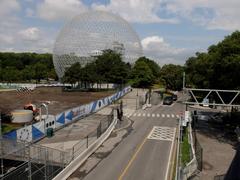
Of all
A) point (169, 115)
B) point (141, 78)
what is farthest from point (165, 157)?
point (141, 78)

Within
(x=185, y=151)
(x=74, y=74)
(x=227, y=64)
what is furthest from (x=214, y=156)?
(x=74, y=74)

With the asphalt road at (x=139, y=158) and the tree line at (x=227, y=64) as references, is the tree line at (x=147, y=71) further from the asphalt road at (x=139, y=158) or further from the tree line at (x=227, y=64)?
the asphalt road at (x=139, y=158)

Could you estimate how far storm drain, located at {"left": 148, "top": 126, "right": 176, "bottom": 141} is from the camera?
3697 cm

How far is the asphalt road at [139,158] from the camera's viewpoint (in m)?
23.7

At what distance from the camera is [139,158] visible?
28312 mm

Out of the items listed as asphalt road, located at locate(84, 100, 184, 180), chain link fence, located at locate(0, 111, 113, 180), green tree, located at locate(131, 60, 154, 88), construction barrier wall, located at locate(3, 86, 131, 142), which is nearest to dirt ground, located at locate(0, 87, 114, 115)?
construction barrier wall, located at locate(3, 86, 131, 142)

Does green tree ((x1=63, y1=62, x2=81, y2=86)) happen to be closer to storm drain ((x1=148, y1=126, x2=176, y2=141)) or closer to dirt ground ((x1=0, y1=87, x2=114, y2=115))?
dirt ground ((x1=0, y1=87, x2=114, y2=115))

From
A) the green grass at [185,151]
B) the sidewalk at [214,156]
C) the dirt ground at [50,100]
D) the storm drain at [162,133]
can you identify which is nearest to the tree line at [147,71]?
the sidewalk at [214,156]

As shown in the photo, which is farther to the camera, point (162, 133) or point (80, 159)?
point (162, 133)

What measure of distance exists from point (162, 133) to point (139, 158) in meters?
12.2

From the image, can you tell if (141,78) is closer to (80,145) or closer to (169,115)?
(169,115)

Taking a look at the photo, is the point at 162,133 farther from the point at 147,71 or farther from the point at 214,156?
the point at 147,71

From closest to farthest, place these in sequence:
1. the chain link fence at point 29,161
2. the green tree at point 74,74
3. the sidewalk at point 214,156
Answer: the chain link fence at point 29,161 < the sidewalk at point 214,156 < the green tree at point 74,74

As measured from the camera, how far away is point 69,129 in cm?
3853
